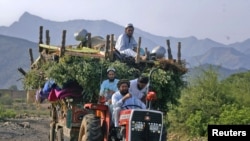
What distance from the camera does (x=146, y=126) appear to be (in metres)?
11.1

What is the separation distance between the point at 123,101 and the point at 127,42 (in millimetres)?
3537

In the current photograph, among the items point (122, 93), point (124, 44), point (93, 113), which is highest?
point (124, 44)

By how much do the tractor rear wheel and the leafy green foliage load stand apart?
157 centimetres

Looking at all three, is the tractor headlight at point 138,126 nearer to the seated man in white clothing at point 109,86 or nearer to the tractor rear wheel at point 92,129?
the tractor rear wheel at point 92,129

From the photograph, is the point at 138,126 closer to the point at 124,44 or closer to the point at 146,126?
the point at 146,126

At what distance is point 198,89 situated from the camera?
893 inches

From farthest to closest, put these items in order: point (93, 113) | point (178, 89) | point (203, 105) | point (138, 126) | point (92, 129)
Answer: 1. point (203, 105)
2. point (178, 89)
3. point (93, 113)
4. point (92, 129)
5. point (138, 126)

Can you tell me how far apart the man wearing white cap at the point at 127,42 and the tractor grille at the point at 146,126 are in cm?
333

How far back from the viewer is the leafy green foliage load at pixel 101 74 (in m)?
13.6

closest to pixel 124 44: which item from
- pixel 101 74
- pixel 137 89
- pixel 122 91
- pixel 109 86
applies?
pixel 101 74

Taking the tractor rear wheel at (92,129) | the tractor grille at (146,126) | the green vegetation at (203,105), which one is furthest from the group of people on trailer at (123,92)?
the green vegetation at (203,105)

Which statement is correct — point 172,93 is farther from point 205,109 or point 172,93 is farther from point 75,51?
point 205,109

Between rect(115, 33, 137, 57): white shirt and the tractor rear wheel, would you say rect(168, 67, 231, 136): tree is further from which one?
the tractor rear wheel

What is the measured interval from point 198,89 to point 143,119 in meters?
12.0
